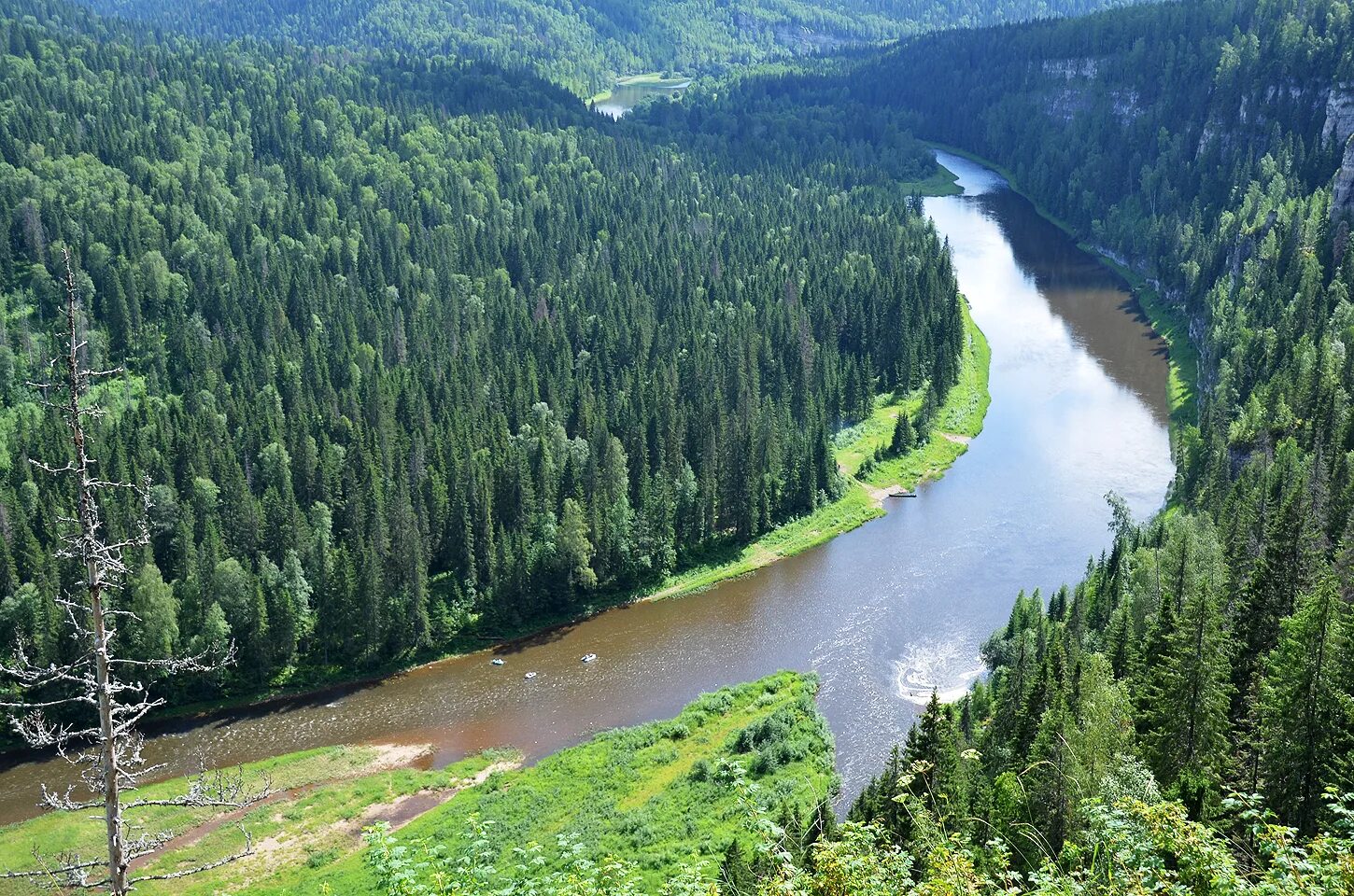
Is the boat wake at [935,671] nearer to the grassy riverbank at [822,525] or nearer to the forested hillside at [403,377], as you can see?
the grassy riverbank at [822,525]

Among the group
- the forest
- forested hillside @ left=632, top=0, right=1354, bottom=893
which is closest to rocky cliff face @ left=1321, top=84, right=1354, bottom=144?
the forest

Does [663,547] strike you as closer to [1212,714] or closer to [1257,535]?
[1257,535]

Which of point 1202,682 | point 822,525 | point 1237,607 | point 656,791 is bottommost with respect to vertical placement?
point 656,791

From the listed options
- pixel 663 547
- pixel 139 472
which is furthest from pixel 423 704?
pixel 139 472

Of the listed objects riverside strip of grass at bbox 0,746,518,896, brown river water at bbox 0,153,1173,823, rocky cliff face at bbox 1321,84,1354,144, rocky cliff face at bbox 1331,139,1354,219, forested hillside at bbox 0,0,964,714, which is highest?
rocky cliff face at bbox 1321,84,1354,144

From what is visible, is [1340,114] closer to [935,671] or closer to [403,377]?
[935,671]

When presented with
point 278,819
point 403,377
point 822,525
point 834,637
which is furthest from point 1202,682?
point 403,377

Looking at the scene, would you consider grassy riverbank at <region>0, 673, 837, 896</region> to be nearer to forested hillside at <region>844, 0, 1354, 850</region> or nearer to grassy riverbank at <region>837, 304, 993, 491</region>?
forested hillside at <region>844, 0, 1354, 850</region>
